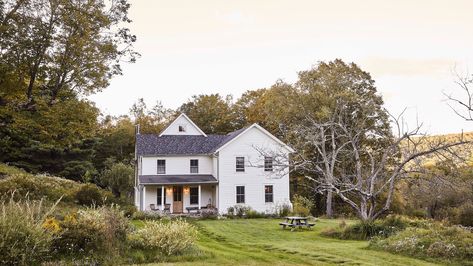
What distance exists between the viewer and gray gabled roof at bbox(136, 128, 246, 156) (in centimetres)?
3375

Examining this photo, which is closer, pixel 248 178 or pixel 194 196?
pixel 248 178

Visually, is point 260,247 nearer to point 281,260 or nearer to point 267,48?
point 281,260

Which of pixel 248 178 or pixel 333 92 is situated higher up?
pixel 333 92

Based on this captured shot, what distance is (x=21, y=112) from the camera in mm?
14914

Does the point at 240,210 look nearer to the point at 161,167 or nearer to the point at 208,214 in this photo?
the point at 208,214

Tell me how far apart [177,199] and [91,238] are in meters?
Answer: 23.0

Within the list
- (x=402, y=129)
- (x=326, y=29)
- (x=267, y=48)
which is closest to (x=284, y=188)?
(x=267, y=48)

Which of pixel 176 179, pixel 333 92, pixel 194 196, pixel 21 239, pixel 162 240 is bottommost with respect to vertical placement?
pixel 162 240

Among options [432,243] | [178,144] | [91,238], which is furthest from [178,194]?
[432,243]

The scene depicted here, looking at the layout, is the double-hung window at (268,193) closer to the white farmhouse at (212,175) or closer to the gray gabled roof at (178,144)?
the white farmhouse at (212,175)

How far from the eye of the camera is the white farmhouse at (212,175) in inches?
1287

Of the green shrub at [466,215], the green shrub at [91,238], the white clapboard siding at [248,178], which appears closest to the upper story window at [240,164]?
the white clapboard siding at [248,178]

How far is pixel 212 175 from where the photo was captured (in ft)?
113

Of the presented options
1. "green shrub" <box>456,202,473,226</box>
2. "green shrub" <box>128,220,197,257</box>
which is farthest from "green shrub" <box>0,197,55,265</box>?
"green shrub" <box>456,202,473,226</box>
